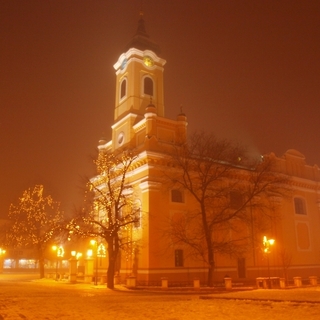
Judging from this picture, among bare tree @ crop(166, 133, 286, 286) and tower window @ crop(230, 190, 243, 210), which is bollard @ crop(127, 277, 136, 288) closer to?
bare tree @ crop(166, 133, 286, 286)

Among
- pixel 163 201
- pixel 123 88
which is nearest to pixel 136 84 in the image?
pixel 123 88

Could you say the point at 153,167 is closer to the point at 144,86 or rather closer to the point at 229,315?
the point at 144,86

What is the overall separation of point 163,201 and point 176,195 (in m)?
1.87

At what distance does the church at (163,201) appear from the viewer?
3256cm

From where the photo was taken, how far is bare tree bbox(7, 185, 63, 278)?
134 feet

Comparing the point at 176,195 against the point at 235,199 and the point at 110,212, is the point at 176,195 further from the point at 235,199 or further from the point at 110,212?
the point at 110,212

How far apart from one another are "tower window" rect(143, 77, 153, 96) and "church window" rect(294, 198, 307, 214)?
21268 millimetres

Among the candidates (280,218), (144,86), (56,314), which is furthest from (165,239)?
(56,314)

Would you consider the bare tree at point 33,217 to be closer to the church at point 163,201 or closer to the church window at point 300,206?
the church at point 163,201

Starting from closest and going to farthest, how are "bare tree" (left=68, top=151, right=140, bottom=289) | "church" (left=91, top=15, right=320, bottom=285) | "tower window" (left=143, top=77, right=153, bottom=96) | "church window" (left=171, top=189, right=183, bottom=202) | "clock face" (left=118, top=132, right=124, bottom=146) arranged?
"bare tree" (left=68, top=151, right=140, bottom=289)
"church" (left=91, top=15, right=320, bottom=285)
"church window" (left=171, top=189, right=183, bottom=202)
"clock face" (left=118, top=132, right=124, bottom=146)
"tower window" (left=143, top=77, right=153, bottom=96)

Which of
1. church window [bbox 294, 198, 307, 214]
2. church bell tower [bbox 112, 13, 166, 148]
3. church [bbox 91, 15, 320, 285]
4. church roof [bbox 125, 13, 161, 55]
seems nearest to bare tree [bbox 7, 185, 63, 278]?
church [bbox 91, 15, 320, 285]

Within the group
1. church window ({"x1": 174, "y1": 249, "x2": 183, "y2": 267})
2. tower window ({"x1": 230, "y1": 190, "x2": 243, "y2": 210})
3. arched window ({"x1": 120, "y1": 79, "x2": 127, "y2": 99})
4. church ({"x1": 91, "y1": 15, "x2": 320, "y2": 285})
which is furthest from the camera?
arched window ({"x1": 120, "y1": 79, "x2": 127, "y2": 99})

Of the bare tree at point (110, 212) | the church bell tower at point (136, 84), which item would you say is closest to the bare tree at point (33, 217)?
the bare tree at point (110, 212)

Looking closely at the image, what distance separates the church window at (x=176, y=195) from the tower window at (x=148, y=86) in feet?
43.3
